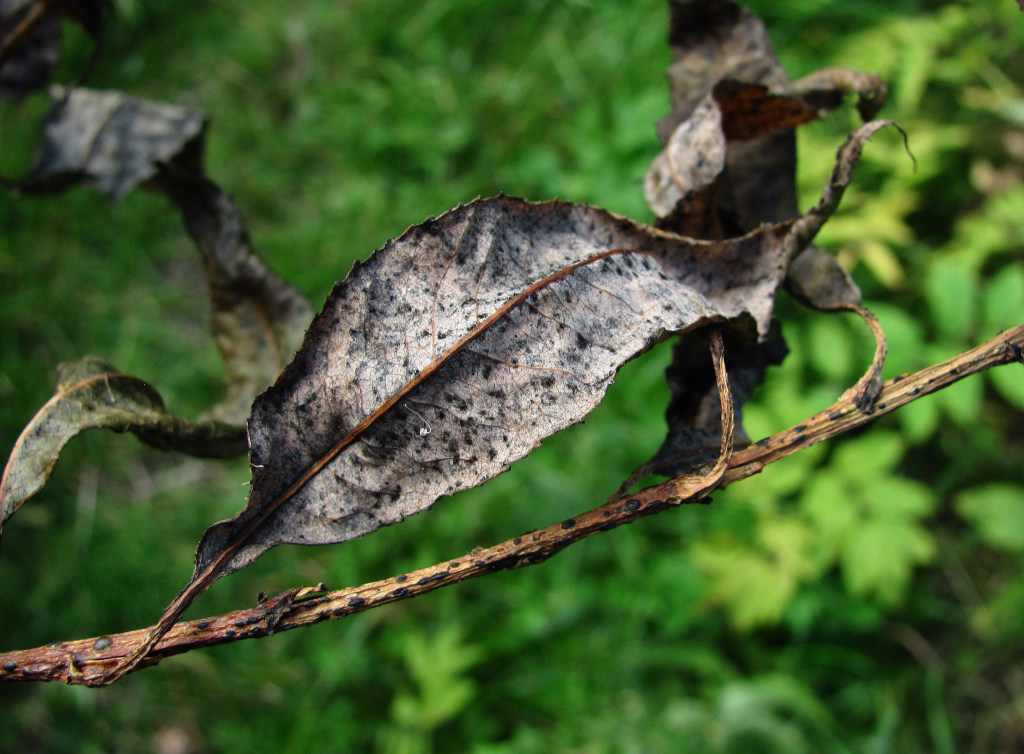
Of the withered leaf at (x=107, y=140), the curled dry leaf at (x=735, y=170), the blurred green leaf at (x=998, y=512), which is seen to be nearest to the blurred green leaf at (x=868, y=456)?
the blurred green leaf at (x=998, y=512)

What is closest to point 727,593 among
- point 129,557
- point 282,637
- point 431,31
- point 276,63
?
point 282,637

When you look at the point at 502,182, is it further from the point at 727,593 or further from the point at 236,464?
the point at 727,593

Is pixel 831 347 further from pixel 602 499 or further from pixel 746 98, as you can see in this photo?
pixel 746 98

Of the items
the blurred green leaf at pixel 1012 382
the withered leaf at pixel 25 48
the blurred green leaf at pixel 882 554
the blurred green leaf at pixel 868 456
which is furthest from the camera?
the blurred green leaf at pixel 868 456

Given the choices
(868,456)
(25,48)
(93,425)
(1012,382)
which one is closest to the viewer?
(93,425)

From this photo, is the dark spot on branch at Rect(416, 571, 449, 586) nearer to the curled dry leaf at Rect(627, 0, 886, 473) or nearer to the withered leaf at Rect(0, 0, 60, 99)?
the curled dry leaf at Rect(627, 0, 886, 473)

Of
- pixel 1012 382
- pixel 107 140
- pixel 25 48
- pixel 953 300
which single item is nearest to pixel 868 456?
pixel 1012 382

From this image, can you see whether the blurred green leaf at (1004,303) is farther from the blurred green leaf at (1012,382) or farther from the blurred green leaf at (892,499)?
the blurred green leaf at (892,499)
